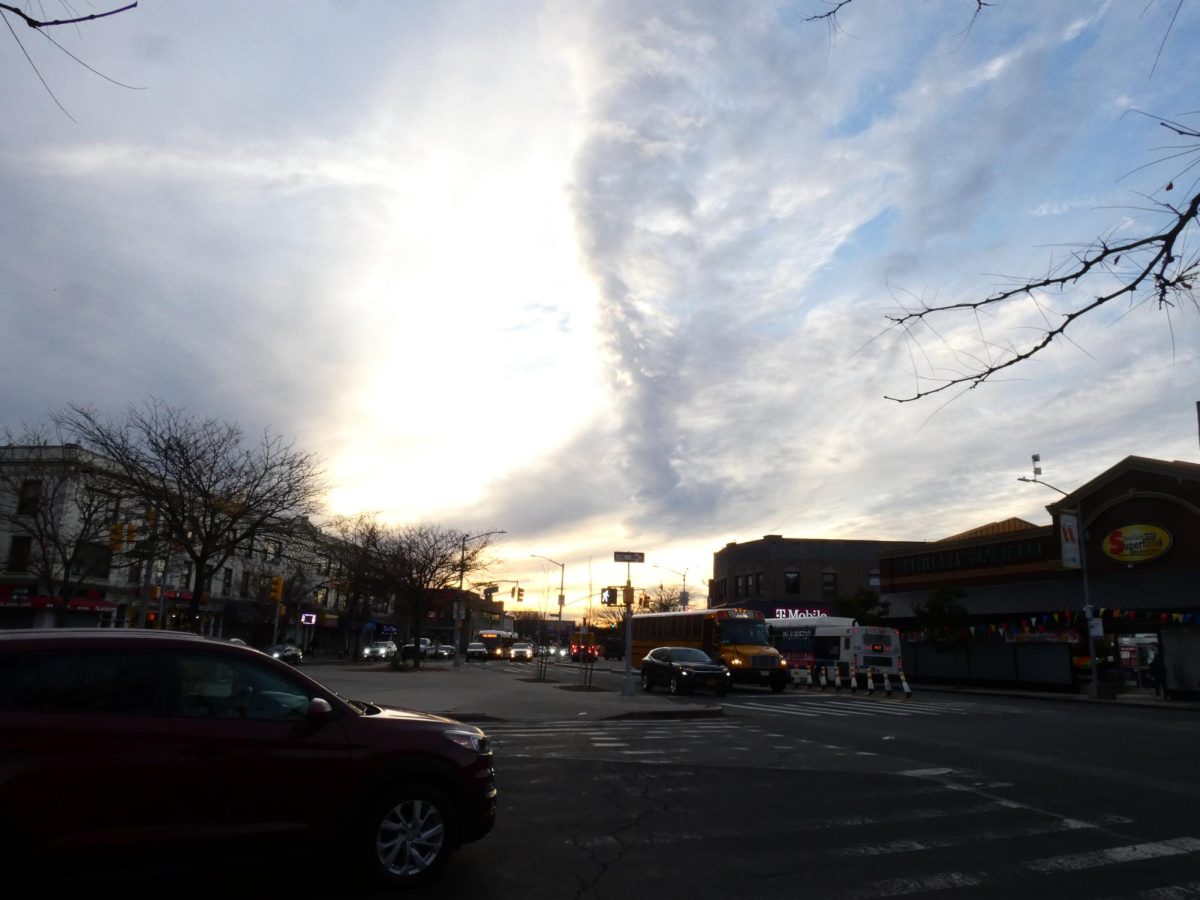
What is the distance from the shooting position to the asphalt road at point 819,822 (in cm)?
632

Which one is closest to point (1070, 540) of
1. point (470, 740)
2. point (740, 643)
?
point (740, 643)

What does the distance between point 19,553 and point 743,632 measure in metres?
37.7

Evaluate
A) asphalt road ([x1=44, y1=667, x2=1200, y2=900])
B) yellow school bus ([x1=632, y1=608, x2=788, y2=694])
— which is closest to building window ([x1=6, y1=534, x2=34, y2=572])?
yellow school bus ([x1=632, y1=608, x2=788, y2=694])

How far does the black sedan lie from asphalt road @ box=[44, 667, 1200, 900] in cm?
1219

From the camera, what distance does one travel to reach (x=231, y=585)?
63344 mm

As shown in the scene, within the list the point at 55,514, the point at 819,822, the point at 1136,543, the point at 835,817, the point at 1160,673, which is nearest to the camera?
the point at 819,822

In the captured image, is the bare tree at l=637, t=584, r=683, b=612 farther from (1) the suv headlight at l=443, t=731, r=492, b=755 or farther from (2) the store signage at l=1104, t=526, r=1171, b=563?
(1) the suv headlight at l=443, t=731, r=492, b=755

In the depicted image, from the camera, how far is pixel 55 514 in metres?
40.5

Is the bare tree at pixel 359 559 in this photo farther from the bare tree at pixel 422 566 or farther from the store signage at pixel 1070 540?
the store signage at pixel 1070 540

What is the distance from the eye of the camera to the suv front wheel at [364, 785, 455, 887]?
5.88m

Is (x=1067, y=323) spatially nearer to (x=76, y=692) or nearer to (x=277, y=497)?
(x=76, y=692)

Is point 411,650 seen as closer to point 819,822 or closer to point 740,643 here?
point 740,643

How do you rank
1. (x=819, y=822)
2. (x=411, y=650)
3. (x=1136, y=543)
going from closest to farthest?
(x=819, y=822), (x=1136, y=543), (x=411, y=650)

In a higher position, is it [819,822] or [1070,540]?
[1070,540]
